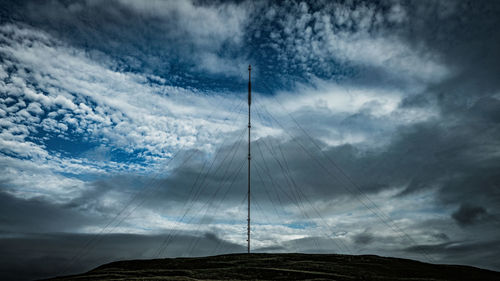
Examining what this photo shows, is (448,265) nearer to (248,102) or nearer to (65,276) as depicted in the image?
(248,102)

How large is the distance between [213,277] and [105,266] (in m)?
15.3

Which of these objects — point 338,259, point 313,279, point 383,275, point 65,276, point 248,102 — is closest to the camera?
point 313,279

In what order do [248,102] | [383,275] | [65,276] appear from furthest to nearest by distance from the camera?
[248,102]
[65,276]
[383,275]

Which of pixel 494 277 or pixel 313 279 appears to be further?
pixel 494 277

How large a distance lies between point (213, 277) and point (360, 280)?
40.8 feet

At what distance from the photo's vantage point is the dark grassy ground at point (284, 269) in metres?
29.7

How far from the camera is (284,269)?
31.4 m

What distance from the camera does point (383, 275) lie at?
30125 mm

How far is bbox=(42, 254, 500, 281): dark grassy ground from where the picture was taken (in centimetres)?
2973

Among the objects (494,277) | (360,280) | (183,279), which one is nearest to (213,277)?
(183,279)

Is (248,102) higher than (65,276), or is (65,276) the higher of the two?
(248,102)

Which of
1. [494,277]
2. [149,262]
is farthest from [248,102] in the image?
[494,277]

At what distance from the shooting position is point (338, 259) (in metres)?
36.3

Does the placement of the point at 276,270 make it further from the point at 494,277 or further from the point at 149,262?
the point at 494,277
